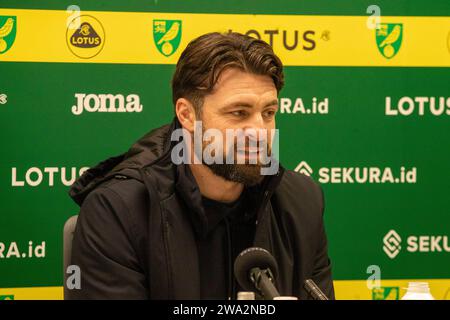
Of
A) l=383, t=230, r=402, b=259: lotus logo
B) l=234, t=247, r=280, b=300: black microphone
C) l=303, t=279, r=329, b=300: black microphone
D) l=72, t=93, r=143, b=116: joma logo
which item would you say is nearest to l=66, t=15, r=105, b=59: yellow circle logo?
l=72, t=93, r=143, b=116: joma logo

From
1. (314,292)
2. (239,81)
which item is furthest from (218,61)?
(314,292)

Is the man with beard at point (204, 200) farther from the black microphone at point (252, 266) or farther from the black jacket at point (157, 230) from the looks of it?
the black microphone at point (252, 266)

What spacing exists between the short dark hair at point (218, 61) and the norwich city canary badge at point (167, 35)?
2.84 ft

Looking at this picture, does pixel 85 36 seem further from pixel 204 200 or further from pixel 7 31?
pixel 204 200

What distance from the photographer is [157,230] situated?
2051 millimetres

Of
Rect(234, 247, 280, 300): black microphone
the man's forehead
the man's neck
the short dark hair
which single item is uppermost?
the short dark hair

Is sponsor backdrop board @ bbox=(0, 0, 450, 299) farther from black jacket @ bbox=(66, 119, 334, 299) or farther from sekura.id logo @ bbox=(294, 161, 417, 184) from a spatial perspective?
black jacket @ bbox=(66, 119, 334, 299)

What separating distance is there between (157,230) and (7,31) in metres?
1.46

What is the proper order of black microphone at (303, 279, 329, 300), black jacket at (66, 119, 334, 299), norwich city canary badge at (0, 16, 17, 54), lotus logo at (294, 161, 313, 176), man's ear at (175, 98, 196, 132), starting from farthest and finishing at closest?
lotus logo at (294, 161, 313, 176), norwich city canary badge at (0, 16, 17, 54), man's ear at (175, 98, 196, 132), black jacket at (66, 119, 334, 299), black microphone at (303, 279, 329, 300)

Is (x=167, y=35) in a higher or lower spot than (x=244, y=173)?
higher

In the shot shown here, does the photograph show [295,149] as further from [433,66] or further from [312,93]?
[433,66]

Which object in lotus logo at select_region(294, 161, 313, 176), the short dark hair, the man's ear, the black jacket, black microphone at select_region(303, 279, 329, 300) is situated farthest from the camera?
lotus logo at select_region(294, 161, 313, 176)

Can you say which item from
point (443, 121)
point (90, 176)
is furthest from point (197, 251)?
point (443, 121)

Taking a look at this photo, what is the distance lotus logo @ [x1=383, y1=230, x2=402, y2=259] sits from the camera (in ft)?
10.7
